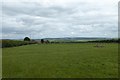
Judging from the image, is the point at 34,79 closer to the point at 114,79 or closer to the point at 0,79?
the point at 0,79

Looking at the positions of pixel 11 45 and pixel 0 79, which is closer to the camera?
pixel 0 79

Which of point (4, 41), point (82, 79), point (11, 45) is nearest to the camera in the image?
point (82, 79)

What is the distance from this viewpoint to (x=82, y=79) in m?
11.2

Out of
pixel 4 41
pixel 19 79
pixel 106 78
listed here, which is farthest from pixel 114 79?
pixel 4 41

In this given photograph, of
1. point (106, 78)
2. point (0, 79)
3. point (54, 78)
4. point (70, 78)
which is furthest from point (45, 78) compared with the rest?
point (106, 78)

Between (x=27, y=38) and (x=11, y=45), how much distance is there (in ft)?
203

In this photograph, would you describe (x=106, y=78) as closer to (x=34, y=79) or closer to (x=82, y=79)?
(x=82, y=79)

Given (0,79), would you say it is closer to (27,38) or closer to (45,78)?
(45,78)

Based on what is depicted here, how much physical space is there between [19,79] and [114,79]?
5337mm

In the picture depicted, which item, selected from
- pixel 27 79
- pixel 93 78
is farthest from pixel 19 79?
pixel 93 78

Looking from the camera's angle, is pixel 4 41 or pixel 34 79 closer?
pixel 34 79

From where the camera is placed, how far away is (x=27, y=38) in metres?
131

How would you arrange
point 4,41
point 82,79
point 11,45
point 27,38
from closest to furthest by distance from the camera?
point 82,79
point 4,41
point 11,45
point 27,38

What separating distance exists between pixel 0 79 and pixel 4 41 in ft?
182
